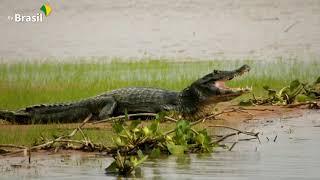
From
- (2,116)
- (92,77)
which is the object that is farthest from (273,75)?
(2,116)

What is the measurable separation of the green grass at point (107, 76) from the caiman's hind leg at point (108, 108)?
1463 millimetres

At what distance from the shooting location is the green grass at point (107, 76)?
11766 mm

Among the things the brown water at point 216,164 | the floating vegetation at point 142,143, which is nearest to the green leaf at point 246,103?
the brown water at point 216,164

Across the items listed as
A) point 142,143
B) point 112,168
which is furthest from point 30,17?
point 112,168

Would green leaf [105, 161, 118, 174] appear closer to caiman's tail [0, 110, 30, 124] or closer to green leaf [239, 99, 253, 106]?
caiman's tail [0, 110, 30, 124]

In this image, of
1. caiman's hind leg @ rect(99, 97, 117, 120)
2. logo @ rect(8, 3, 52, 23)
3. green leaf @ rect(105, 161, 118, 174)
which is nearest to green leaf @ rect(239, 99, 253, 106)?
caiman's hind leg @ rect(99, 97, 117, 120)

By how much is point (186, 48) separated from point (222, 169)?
31.4 ft

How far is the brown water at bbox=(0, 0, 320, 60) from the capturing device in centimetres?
1590

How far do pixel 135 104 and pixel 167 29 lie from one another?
7567 millimetres

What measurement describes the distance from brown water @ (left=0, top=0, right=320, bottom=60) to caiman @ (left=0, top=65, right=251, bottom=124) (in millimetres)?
5297

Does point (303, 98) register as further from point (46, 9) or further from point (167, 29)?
point (46, 9)

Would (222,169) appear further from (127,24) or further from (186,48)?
(127,24)

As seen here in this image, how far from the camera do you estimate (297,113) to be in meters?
10.2

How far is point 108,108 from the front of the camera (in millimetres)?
9836
